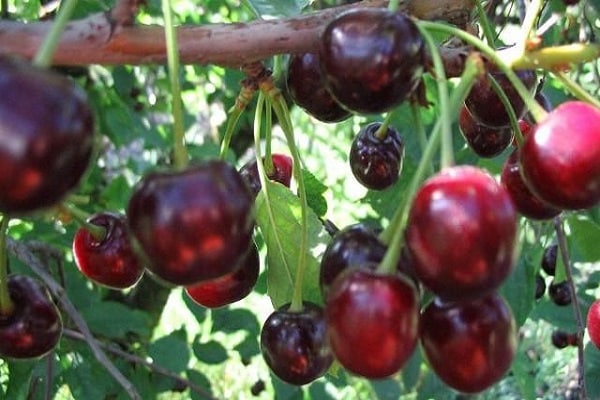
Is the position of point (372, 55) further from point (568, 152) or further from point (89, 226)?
point (89, 226)

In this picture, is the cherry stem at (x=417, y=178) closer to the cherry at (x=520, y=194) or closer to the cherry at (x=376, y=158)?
the cherry at (x=520, y=194)

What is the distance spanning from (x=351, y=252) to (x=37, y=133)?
37cm

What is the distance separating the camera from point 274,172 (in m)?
1.37

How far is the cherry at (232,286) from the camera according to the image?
1079 millimetres

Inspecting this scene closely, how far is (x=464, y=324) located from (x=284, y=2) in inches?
26.1

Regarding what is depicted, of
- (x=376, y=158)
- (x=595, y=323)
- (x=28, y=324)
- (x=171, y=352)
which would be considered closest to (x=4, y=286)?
(x=28, y=324)

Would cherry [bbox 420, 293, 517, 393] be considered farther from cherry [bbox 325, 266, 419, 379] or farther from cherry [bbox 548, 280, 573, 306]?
cherry [bbox 548, 280, 573, 306]

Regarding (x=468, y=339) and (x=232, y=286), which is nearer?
(x=468, y=339)

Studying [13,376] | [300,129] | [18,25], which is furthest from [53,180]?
[300,129]

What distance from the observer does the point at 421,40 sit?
815mm

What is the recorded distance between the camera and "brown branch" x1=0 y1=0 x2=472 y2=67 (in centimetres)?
80

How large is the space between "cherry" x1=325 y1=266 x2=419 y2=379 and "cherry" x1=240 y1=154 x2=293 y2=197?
540 mm

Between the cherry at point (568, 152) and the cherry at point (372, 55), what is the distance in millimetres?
129

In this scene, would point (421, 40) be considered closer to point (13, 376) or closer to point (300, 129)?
point (13, 376)
